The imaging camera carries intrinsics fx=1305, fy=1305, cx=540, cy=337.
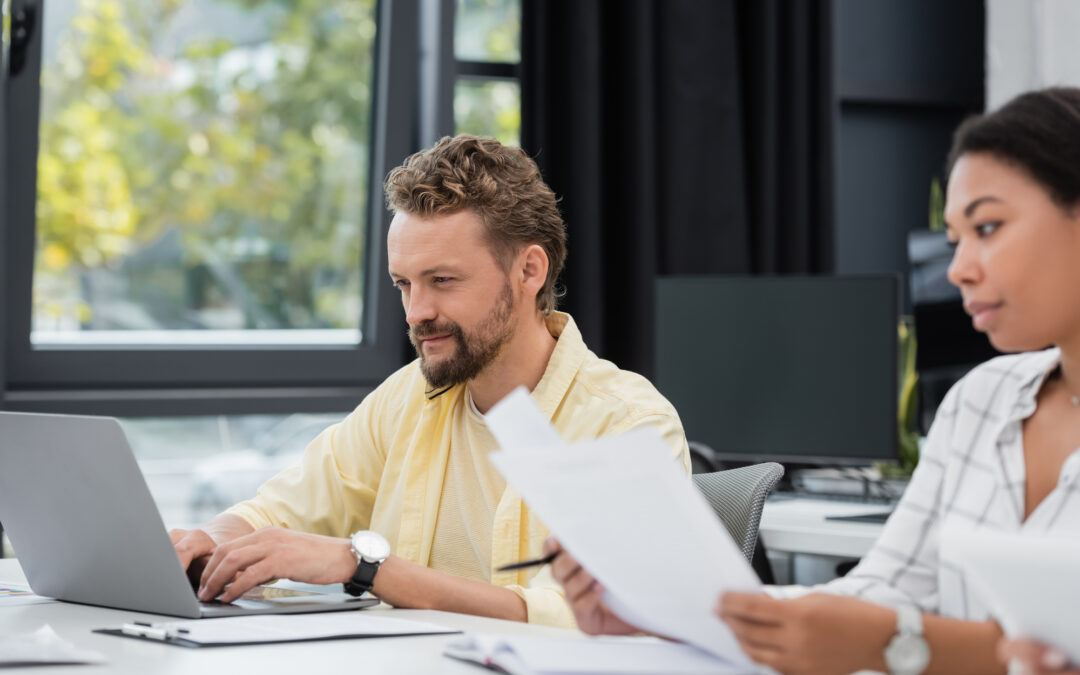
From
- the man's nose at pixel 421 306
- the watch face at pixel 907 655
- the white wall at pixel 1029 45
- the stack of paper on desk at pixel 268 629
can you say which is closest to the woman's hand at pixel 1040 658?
the watch face at pixel 907 655

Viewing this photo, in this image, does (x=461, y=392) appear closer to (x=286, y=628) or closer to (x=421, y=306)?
(x=421, y=306)

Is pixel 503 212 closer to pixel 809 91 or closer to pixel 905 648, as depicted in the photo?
pixel 905 648

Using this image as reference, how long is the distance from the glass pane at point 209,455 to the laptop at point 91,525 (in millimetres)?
1689

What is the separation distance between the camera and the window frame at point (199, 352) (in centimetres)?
309

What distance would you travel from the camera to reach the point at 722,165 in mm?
3635

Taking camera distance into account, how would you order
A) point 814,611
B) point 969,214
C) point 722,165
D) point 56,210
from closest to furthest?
point 814,611, point 969,214, point 56,210, point 722,165

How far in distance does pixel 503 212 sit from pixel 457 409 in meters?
0.31

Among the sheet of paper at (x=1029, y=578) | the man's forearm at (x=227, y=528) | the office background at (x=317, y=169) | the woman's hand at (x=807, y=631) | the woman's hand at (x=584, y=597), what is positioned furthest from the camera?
the office background at (x=317, y=169)

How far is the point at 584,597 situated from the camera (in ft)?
4.21

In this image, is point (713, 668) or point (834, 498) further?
point (834, 498)

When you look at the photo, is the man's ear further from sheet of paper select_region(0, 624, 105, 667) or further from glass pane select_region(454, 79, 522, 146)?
glass pane select_region(454, 79, 522, 146)

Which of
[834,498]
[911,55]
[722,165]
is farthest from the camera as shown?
[911,55]

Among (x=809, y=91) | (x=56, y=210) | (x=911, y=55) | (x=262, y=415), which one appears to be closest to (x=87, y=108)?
(x=56, y=210)

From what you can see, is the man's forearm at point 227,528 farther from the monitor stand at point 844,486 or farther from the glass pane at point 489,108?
the glass pane at point 489,108
